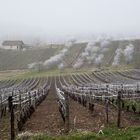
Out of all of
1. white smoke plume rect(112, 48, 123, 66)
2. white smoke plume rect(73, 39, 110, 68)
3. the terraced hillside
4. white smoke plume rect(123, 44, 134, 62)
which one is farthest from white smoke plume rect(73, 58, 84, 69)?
white smoke plume rect(123, 44, 134, 62)

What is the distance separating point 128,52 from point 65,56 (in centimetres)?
2744

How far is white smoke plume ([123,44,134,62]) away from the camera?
13888 cm

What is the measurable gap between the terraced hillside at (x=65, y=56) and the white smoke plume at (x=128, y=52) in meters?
1.25

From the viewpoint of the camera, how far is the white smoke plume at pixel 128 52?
13888 cm

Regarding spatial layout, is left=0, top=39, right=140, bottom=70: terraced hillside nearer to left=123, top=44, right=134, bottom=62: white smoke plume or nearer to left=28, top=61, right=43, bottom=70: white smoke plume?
left=123, top=44, right=134, bottom=62: white smoke plume

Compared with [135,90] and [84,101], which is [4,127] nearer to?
[84,101]

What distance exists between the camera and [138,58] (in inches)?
5364

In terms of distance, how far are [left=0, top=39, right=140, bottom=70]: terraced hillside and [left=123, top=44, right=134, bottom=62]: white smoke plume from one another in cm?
125

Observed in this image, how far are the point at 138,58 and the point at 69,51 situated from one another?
134 feet

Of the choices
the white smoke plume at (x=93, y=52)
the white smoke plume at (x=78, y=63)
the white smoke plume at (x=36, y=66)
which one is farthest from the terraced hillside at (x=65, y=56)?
the white smoke plume at (x=36, y=66)

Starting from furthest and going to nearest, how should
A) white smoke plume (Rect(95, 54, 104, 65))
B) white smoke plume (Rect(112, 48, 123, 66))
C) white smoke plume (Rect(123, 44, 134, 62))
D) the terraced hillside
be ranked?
the terraced hillside, white smoke plume (Rect(123, 44, 134, 62)), white smoke plume (Rect(95, 54, 104, 65)), white smoke plume (Rect(112, 48, 123, 66))

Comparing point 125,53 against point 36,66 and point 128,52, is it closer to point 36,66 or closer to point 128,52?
point 128,52

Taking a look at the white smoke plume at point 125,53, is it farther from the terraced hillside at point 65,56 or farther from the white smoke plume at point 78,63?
the white smoke plume at point 78,63

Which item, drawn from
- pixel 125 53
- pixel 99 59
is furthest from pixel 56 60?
pixel 125 53
